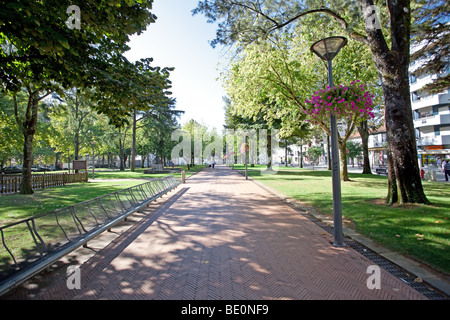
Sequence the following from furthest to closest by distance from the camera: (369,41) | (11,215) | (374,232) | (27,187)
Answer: (27,187), (369,41), (11,215), (374,232)

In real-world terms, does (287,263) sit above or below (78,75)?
below

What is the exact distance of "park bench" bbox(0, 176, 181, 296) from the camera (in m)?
3.43

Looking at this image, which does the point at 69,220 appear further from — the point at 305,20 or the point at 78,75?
the point at 305,20

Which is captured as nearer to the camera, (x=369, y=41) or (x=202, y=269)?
(x=202, y=269)

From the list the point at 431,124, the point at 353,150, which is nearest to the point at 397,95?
the point at 353,150

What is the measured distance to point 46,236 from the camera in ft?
13.8

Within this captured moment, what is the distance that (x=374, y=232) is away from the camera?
215 inches

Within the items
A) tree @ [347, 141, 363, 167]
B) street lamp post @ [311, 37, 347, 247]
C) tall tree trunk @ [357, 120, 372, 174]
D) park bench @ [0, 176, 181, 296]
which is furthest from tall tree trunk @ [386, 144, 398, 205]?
tree @ [347, 141, 363, 167]

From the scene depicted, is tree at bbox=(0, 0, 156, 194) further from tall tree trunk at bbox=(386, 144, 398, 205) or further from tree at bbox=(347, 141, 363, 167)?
tree at bbox=(347, 141, 363, 167)

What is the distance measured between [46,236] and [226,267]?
327cm

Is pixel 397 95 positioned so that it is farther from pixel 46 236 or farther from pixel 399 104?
pixel 46 236
